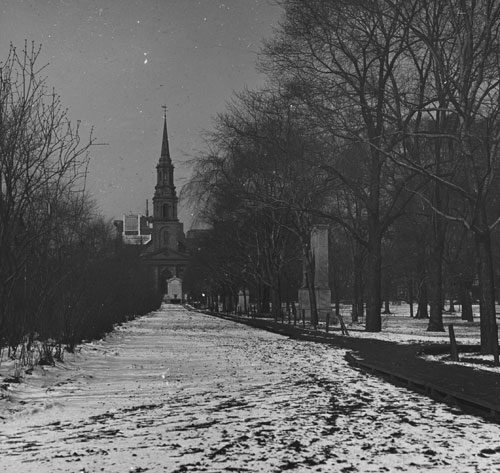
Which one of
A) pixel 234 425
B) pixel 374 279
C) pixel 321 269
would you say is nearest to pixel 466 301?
pixel 321 269

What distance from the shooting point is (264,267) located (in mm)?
49062

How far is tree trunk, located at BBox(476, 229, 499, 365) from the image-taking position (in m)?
14.9

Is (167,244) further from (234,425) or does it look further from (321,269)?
(234,425)

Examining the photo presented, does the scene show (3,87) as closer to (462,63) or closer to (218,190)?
(462,63)

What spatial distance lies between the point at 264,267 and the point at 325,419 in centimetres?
4105

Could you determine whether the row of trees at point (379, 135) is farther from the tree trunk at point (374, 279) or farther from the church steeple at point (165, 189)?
the church steeple at point (165, 189)

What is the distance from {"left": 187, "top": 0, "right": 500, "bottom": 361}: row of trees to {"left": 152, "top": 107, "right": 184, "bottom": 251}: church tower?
109598mm

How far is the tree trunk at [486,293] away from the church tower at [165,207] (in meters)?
133

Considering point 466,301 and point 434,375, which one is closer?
point 434,375

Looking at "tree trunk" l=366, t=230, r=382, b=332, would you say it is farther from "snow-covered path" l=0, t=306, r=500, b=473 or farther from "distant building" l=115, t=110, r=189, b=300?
"distant building" l=115, t=110, r=189, b=300

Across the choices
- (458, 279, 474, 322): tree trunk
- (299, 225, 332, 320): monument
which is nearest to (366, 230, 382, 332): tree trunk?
(299, 225, 332, 320): monument

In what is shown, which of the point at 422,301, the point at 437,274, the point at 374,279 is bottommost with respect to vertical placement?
the point at 422,301

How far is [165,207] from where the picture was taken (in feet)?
511

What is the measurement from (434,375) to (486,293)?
14.7 feet
